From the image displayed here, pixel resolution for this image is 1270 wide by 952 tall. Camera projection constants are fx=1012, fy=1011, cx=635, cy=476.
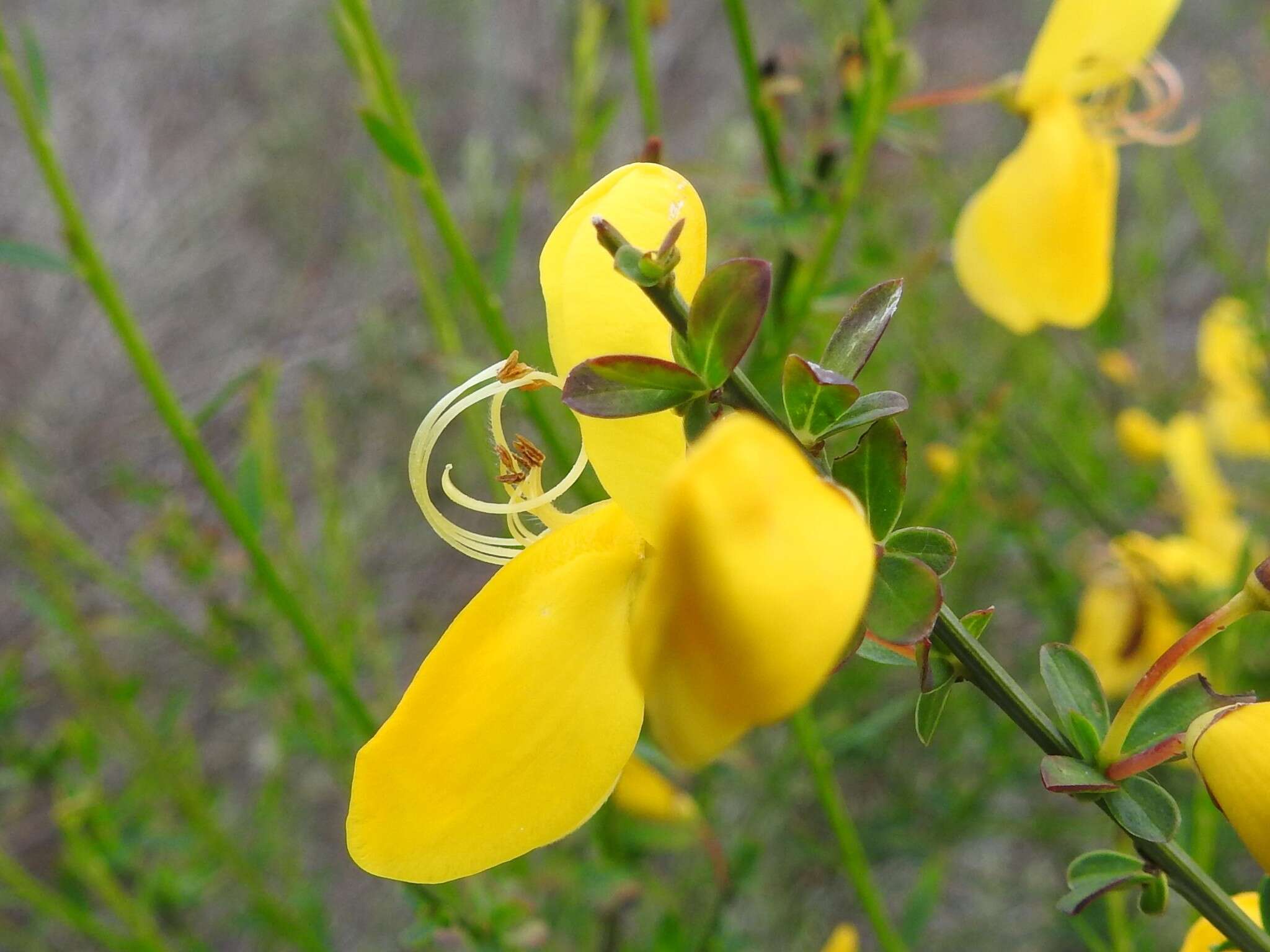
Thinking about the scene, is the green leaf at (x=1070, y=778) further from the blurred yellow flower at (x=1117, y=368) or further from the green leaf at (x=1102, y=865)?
the blurred yellow flower at (x=1117, y=368)

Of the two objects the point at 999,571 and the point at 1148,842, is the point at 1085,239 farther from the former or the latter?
the point at 999,571

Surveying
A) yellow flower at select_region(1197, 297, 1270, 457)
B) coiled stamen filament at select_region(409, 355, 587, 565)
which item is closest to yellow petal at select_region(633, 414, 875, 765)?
coiled stamen filament at select_region(409, 355, 587, 565)

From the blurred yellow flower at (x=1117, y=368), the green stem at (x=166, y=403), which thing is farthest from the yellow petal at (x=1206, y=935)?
the blurred yellow flower at (x=1117, y=368)

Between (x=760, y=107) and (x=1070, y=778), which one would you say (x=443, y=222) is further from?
(x=1070, y=778)

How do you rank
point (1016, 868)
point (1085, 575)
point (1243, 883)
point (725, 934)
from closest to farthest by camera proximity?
point (725, 934) → point (1085, 575) → point (1243, 883) → point (1016, 868)

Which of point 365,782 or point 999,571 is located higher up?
point 365,782

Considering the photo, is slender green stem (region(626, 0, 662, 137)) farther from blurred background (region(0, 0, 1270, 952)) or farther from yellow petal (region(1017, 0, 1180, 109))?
yellow petal (region(1017, 0, 1180, 109))

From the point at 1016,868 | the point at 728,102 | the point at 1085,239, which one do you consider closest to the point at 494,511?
the point at 1085,239
